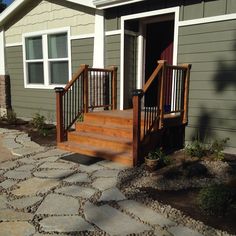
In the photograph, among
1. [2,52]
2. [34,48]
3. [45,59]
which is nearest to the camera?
[45,59]

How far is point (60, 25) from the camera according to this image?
7.06 meters

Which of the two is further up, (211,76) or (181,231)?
(211,76)

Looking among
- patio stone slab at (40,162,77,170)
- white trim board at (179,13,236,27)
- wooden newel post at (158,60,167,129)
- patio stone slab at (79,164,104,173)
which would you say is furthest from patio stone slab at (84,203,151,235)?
white trim board at (179,13,236,27)

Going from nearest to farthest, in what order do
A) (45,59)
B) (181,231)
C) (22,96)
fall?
(181,231)
(45,59)
(22,96)

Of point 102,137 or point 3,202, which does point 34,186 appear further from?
point 102,137

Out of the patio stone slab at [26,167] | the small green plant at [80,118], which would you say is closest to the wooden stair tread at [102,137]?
the small green plant at [80,118]

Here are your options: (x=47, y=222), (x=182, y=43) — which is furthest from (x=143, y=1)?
(x=47, y=222)

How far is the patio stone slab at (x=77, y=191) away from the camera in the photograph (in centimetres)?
326

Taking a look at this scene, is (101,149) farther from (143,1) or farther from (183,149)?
(143,1)

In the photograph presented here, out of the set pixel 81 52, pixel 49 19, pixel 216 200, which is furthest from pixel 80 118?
pixel 216 200

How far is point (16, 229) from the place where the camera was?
8.44 ft

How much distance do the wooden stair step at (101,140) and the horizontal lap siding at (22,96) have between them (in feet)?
8.71

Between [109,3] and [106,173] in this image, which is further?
[109,3]

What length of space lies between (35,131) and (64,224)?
4.37 metres
